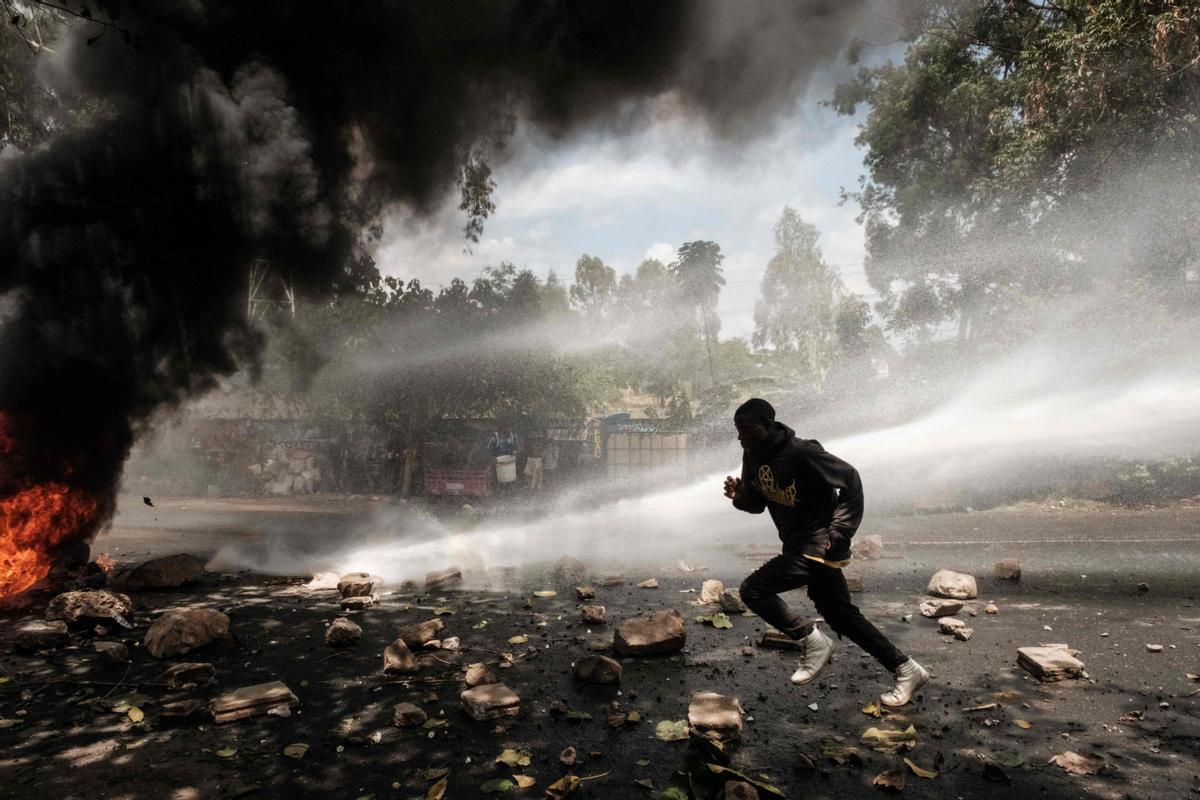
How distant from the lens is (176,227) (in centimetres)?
967

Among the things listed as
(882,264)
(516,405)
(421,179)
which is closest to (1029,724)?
(421,179)

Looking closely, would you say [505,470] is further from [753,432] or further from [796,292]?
[796,292]

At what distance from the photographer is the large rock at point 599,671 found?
4.62 metres

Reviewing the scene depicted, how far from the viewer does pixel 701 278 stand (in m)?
66.6

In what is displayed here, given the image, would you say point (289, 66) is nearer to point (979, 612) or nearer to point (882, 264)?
point (979, 612)

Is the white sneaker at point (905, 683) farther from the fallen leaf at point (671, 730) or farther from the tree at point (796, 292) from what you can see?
the tree at point (796, 292)

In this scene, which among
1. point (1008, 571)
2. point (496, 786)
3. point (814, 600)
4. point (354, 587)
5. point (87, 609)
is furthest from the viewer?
point (1008, 571)

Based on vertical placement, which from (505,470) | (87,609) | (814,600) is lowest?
(87,609)

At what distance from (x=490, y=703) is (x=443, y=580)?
12.4ft

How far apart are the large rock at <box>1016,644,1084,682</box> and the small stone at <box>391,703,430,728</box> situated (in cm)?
441

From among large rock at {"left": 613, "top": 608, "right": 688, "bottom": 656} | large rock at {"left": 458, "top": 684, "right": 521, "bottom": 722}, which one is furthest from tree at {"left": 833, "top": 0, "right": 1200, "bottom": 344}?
large rock at {"left": 458, "top": 684, "right": 521, "bottom": 722}

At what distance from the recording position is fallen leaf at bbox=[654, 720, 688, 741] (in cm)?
381

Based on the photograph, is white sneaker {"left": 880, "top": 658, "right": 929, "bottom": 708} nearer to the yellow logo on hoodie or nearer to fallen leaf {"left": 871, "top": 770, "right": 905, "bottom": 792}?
fallen leaf {"left": 871, "top": 770, "right": 905, "bottom": 792}

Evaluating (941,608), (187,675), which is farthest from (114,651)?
(941,608)
